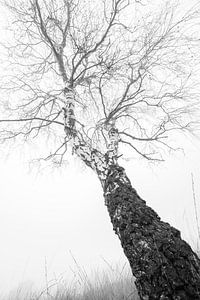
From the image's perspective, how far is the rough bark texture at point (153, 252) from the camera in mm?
1857

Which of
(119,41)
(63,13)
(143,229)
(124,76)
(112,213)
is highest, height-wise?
(63,13)

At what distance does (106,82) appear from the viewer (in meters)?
4.52

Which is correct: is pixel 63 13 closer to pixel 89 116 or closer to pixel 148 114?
pixel 89 116

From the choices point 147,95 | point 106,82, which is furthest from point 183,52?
point 106,82

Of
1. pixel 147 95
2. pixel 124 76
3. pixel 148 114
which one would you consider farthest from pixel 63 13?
pixel 148 114

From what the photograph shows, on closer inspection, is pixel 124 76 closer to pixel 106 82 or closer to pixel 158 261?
pixel 106 82

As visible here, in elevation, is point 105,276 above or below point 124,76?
below

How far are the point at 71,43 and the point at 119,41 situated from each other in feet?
2.37

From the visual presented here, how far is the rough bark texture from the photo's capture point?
73.1 inches

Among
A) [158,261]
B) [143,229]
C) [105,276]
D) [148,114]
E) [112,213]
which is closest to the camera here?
[158,261]

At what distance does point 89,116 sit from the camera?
527 cm

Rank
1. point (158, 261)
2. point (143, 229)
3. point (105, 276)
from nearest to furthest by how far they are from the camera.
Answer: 1. point (158, 261)
2. point (143, 229)
3. point (105, 276)

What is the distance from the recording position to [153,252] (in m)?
2.07

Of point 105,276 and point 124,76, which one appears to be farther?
point 124,76
